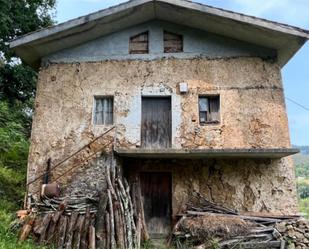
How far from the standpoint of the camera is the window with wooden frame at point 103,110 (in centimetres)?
1103

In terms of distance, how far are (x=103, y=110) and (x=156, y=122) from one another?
68.7 inches

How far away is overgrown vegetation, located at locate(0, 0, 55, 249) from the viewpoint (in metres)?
12.7

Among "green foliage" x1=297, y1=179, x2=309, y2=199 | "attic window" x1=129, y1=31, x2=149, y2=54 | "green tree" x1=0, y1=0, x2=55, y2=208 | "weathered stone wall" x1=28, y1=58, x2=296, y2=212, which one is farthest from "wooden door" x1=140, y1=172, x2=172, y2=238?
"green foliage" x1=297, y1=179, x2=309, y2=199

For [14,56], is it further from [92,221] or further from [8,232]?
[92,221]

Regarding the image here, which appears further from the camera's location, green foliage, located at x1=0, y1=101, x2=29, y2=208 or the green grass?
green foliage, located at x1=0, y1=101, x2=29, y2=208

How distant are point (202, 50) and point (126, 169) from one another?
4519 mm

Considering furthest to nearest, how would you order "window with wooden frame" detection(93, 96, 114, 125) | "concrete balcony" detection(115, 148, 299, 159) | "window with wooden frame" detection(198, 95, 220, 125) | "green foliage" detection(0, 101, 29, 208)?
1. "green foliage" detection(0, 101, 29, 208)
2. "window with wooden frame" detection(93, 96, 114, 125)
3. "window with wooden frame" detection(198, 95, 220, 125)
4. "concrete balcony" detection(115, 148, 299, 159)

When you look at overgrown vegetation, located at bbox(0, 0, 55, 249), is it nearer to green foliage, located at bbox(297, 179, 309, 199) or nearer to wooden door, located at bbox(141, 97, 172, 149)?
wooden door, located at bbox(141, 97, 172, 149)

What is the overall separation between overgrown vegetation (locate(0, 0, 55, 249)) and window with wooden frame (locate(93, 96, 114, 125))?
3.95 meters

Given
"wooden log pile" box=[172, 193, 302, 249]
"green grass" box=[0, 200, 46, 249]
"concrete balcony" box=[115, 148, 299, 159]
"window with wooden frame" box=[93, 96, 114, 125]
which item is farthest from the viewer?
"window with wooden frame" box=[93, 96, 114, 125]

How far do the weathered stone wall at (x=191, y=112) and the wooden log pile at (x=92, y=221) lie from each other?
47.5 inches

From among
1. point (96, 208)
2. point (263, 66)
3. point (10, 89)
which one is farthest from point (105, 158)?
point (10, 89)

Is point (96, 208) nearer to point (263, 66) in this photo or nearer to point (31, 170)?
point (31, 170)

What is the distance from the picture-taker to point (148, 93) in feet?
36.0
